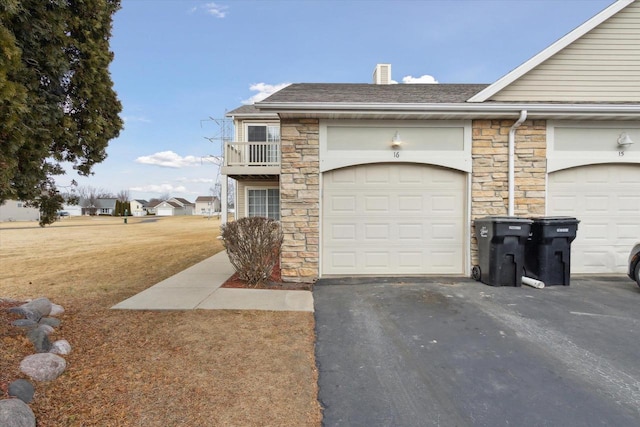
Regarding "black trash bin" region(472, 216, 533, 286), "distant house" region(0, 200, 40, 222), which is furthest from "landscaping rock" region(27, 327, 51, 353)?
"distant house" region(0, 200, 40, 222)

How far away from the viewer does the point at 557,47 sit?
6.42 metres

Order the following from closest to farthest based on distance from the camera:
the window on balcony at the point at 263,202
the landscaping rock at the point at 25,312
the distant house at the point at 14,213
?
the landscaping rock at the point at 25,312 < the window on balcony at the point at 263,202 < the distant house at the point at 14,213

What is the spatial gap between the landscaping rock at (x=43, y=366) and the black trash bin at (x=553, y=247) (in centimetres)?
708

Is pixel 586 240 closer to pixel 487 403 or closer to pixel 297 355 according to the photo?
pixel 487 403

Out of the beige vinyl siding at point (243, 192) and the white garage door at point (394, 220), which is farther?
the beige vinyl siding at point (243, 192)

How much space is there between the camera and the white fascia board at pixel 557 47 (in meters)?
6.38

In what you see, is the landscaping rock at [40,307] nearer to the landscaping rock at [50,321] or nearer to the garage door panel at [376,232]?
the landscaping rock at [50,321]

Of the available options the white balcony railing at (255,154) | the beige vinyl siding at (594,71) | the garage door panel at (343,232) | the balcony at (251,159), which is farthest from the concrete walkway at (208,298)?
the white balcony railing at (255,154)

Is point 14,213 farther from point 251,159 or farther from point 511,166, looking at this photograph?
point 511,166

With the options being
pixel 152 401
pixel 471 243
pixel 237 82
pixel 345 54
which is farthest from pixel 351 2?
pixel 152 401

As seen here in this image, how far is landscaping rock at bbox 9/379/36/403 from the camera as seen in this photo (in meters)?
2.24

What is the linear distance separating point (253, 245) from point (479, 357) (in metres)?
3.98

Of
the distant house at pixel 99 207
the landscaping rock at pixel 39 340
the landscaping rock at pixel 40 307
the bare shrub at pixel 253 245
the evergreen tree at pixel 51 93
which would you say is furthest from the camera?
the distant house at pixel 99 207

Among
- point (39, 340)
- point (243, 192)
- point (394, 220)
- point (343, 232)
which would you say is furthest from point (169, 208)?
point (39, 340)
